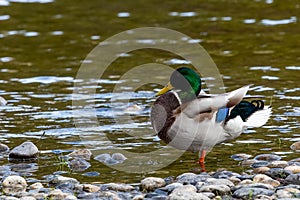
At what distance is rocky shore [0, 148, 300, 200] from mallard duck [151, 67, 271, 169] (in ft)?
1.53

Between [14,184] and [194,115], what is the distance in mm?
1936

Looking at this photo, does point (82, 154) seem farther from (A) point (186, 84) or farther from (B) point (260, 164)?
(B) point (260, 164)

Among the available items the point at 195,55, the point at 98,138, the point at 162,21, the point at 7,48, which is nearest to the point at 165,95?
the point at 98,138

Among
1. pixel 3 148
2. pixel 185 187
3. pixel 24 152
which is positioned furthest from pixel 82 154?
pixel 185 187

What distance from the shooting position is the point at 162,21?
1577 centimetres

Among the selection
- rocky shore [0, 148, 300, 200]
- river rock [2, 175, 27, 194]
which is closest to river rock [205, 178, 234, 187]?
rocky shore [0, 148, 300, 200]

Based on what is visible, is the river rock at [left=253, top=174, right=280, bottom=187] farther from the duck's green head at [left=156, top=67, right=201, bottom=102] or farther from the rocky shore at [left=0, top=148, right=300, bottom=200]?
the duck's green head at [left=156, top=67, right=201, bottom=102]

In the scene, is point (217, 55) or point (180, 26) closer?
point (217, 55)

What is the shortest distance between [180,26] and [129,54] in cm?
210

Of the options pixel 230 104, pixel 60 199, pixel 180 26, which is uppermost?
pixel 180 26

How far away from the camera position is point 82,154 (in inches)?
320

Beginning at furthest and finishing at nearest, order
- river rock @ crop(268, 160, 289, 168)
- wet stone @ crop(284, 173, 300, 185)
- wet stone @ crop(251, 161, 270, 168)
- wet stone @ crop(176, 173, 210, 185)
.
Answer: wet stone @ crop(251, 161, 270, 168), river rock @ crop(268, 160, 289, 168), wet stone @ crop(176, 173, 210, 185), wet stone @ crop(284, 173, 300, 185)

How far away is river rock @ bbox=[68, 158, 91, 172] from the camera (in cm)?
771

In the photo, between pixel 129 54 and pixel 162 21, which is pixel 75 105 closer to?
pixel 129 54
